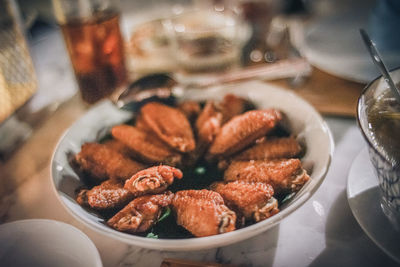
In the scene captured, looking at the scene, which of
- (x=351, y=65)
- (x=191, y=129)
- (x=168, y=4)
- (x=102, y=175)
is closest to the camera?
(x=102, y=175)

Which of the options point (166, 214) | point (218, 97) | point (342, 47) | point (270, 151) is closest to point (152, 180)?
point (166, 214)

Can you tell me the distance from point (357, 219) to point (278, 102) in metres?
0.36

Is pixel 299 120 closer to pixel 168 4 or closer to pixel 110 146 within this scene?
pixel 110 146

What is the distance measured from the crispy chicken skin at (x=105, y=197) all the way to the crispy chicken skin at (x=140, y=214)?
37mm

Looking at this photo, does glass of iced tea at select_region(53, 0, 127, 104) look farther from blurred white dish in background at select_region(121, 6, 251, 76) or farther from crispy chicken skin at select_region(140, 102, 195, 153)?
crispy chicken skin at select_region(140, 102, 195, 153)

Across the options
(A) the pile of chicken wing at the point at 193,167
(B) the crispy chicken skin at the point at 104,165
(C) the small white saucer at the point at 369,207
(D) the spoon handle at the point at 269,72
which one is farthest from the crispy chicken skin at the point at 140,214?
(D) the spoon handle at the point at 269,72

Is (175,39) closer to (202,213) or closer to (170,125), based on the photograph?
(170,125)

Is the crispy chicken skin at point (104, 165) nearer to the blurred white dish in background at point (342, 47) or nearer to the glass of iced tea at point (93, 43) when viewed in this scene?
the glass of iced tea at point (93, 43)

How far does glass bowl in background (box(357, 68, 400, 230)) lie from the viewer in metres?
0.52

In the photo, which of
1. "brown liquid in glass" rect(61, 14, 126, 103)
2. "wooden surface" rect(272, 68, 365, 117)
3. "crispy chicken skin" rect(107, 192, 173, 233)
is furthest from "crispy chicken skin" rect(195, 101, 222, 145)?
"brown liquid in glass" rect(61, 14, 126, 103)

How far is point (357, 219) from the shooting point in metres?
0.60

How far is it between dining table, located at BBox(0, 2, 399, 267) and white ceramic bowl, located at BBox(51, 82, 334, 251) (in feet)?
0.16

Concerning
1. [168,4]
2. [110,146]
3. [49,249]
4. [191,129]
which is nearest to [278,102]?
[191,129]

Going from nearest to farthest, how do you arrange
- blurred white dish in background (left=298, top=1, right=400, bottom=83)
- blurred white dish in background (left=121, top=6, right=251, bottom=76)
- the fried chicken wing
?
the fried chicken wing → blurred white dish in background (left=298, top=1, right=400, bottom=83) → blurred white dish in background (left=121, top=6, right=251, bottom=76)
